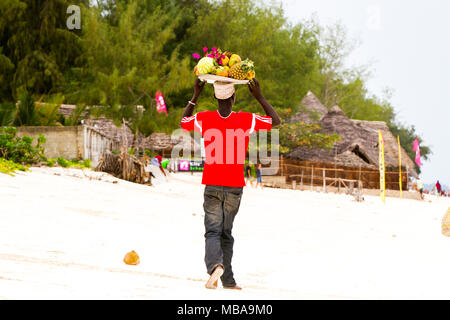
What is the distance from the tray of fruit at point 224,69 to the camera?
3.25 meters

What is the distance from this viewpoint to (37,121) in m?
14.8

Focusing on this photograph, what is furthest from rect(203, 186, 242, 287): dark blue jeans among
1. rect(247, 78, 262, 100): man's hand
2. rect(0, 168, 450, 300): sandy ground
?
rect(247, 78, 262, 100): man's hand

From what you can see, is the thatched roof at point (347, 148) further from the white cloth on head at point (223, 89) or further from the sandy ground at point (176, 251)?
the white cloth on head at point (223, 89)

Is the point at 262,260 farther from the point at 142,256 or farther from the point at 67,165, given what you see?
the point at 67,165

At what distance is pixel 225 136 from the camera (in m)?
3.34

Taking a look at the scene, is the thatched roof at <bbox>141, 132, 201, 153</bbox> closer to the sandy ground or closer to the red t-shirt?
the sandy ground

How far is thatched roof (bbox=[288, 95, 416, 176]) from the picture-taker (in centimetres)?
2538

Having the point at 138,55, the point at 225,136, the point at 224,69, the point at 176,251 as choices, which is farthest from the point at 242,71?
the point at 138,55

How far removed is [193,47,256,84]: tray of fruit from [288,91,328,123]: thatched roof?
82.8 feet

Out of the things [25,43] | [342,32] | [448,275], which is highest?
[342,32]

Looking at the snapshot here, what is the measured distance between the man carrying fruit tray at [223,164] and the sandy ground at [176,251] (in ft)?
0.95

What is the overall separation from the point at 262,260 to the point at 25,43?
2522 centimetres

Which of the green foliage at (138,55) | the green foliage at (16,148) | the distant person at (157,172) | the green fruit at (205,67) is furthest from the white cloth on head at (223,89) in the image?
the green foliage at (138,55)
